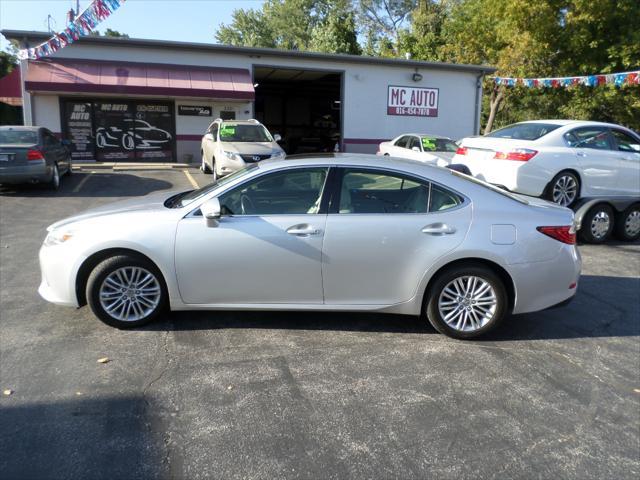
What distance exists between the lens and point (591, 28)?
26.1m

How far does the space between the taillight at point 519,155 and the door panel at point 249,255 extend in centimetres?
542

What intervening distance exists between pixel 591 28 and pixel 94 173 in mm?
23618

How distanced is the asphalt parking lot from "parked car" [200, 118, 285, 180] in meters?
8.15

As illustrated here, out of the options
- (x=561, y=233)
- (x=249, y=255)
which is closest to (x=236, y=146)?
(x=249, y=255)

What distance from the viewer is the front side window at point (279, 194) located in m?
4.64

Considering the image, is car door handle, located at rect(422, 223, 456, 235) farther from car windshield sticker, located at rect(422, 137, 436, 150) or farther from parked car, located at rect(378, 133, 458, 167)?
car windshield sticker, located at rect(422, 137, 436, 150)

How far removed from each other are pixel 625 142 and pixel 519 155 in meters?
2.21

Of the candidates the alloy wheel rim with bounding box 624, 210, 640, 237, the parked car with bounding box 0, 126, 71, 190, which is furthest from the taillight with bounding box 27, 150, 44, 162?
the alloy wheel rim with bounding box 624, 210, 640, 237

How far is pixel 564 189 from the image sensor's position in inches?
353

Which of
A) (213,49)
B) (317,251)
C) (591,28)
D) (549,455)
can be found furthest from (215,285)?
(591,28)

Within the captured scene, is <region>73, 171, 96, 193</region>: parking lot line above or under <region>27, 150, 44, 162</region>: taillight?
under

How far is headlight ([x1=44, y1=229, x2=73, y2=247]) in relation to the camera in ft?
15.2

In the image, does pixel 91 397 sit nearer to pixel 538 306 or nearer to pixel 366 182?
pixel 366 182

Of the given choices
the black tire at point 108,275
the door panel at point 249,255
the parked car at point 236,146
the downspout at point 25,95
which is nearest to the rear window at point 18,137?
the parked car at point 236,146
